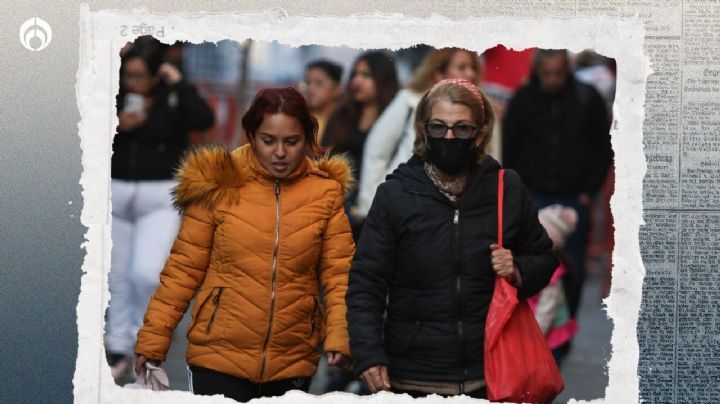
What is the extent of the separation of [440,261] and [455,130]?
0.43 meters

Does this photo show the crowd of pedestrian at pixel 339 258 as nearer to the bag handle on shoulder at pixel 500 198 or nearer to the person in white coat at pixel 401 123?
the bag handle on shoulder at pixel 500 198

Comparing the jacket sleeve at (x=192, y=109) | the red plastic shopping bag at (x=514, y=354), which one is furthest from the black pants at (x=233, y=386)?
the jacket sleeve at (x=192, y=109)

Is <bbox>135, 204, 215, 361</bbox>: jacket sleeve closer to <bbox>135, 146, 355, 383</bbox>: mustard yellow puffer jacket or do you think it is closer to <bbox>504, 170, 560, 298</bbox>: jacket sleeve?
<bbox>135, 146, 355, 383</bbox>: mustard yellow puffer jacket

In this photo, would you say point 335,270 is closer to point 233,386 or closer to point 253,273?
point 253,273

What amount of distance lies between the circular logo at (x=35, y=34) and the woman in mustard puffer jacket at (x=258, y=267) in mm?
1076

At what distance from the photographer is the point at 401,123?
6.61 meters

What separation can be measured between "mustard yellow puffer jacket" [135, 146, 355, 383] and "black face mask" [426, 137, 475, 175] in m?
0.43

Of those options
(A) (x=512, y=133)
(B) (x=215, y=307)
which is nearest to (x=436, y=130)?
(B) (x=215, y=307)

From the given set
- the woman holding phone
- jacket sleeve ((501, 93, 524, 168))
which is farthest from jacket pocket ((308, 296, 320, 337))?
jacket sleeve ((501, 93, 524, 168))

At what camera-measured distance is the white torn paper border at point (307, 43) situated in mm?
5480

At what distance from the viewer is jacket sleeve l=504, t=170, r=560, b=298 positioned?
14.9 feet

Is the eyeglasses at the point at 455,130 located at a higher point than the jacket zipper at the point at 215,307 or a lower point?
higher

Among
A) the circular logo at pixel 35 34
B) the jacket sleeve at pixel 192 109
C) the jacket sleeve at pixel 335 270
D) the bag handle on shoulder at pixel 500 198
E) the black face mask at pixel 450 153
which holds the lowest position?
the jacket sleeve at pixel 335 270

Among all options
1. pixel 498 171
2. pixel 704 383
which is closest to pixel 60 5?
pixel 498 171
